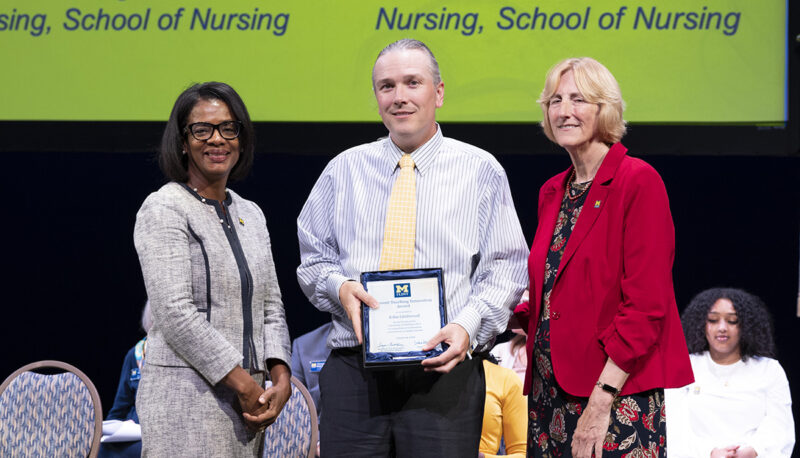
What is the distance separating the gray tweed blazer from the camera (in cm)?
199

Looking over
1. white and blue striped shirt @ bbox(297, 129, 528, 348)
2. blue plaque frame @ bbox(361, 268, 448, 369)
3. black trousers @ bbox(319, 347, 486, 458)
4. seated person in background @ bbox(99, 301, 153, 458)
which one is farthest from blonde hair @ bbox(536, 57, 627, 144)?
seated person in background @ bbox(99, 301, 153, 458)

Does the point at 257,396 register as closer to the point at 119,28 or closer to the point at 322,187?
the point at 322,187

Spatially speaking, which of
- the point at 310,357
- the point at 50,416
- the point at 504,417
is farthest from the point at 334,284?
the point at 310,357

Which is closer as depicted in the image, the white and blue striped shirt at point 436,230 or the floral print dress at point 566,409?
the floral print dress at point 566,409

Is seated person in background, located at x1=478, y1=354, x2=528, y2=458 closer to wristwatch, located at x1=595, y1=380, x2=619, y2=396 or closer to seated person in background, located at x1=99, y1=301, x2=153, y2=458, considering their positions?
wristwatch, located at x1=595, y1=380, x2=619, y2=396

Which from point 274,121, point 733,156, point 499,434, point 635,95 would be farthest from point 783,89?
point 274,121

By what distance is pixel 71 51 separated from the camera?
14.0 ft

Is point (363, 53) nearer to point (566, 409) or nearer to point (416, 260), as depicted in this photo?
point (416, 260)

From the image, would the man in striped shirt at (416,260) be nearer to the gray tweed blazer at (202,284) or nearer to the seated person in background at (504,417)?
the gray tweed blazer at (202,284)

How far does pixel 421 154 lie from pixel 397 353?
1.82ft

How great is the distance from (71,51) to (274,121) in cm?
109

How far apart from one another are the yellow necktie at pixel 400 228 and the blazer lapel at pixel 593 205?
0.38m

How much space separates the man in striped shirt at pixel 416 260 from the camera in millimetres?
2062

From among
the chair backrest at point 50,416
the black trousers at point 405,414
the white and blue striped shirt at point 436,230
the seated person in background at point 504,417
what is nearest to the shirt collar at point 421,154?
the white and blue striped shirt at point 436,230
